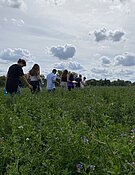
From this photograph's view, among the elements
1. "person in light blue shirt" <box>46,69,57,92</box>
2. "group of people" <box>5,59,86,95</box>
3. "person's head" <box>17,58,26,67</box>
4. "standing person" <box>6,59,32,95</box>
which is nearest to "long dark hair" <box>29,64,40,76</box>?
"group of people" <box>5,59,86,95</box>

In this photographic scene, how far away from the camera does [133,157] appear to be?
3436 millimetres

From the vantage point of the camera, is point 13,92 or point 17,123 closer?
point 17,123

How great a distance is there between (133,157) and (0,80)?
46.4m

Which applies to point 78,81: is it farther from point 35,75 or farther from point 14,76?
point 14,76

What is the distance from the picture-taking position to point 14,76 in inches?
469

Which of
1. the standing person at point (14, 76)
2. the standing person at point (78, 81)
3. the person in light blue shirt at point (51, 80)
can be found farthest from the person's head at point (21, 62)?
the standing person at point (78, 81)

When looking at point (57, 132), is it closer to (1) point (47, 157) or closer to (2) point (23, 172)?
(1) point (47, 157)

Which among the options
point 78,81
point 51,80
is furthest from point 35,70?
point 78,81

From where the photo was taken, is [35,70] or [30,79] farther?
[30,79]

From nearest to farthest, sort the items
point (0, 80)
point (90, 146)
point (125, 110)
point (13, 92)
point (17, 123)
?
point (90, 146) < point (17, 123) < point (125, 110) < point (13, 92) < point (0, 80)

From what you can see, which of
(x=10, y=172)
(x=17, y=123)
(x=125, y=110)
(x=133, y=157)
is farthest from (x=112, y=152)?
(x=125, y=110)

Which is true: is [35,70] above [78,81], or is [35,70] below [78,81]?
above

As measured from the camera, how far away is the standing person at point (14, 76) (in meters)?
11.7

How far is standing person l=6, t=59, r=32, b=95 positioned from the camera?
11.7 metres
